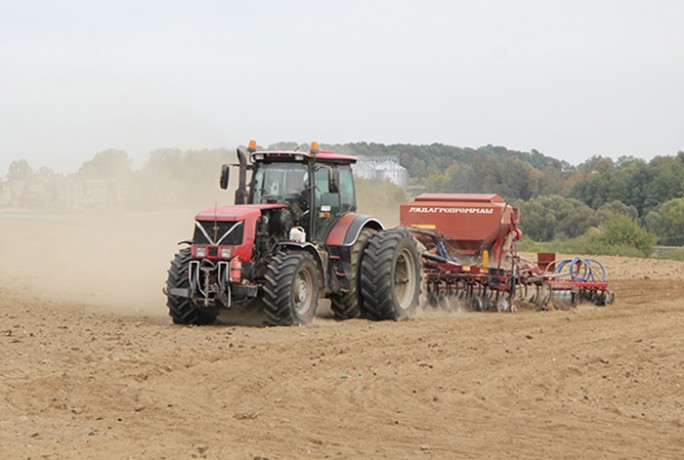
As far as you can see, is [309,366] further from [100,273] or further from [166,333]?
[100,273]

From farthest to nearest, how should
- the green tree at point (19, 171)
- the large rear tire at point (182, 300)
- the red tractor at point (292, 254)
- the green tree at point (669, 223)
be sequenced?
the green tree at point (669, 223), the green tree at point (19, 171), the large rear tire at point (182, 300), the red tractor at point (292, 254)

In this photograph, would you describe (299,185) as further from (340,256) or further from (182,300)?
(182,300)

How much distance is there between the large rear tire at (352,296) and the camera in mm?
14633

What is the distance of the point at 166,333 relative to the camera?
12.3m

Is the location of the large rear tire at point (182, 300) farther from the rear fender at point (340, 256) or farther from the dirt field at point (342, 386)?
the rear fender at point (340, 256)

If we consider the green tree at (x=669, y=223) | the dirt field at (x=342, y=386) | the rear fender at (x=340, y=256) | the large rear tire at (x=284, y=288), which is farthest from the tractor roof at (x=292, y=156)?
the green tree at (x=669, y=223)

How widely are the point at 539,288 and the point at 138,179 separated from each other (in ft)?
45.4

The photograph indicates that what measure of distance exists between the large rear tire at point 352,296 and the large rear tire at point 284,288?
1.14 metres

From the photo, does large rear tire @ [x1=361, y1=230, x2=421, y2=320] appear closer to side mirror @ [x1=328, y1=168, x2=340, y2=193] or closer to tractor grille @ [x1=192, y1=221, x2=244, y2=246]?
side mirror @ [x1=328, y1=168, x2=340, y2=193]

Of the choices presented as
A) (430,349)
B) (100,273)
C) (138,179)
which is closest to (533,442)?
(430,349)

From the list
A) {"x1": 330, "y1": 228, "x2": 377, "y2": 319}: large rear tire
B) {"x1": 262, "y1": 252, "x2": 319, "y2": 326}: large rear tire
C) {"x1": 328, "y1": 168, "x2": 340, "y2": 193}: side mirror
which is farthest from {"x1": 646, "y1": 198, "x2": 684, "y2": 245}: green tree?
{"x1": 262, "y1": 252, "x2": 319, "y2": 326}: large rear tire

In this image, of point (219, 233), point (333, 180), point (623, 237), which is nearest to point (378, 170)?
point (623, 237)

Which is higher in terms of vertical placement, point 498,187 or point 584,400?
point 498,187

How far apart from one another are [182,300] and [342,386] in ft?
14.9
